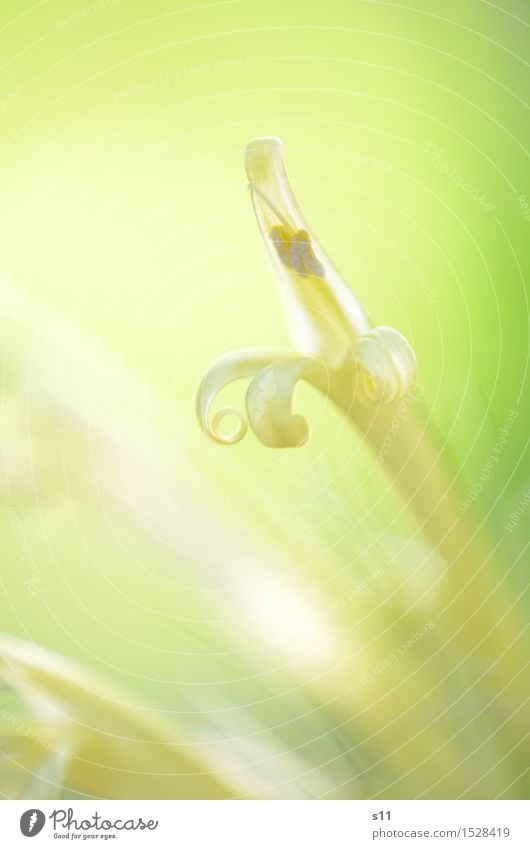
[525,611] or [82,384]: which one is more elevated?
[82,384]

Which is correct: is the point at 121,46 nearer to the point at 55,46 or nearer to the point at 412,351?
the point at 55,46

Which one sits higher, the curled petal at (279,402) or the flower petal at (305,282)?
the flower petal at (305,282)

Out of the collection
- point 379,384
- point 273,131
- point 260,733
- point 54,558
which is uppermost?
point 273,131

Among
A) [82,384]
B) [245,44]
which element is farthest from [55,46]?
[82,384]
